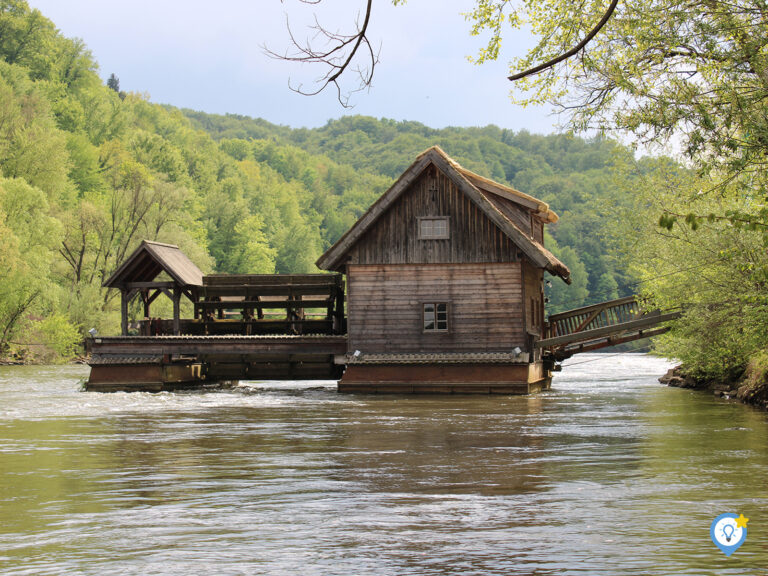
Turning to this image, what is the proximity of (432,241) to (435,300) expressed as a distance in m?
1.89

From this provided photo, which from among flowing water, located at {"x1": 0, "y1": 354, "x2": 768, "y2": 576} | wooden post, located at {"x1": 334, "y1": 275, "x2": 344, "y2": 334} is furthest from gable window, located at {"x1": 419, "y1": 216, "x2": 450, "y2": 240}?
flowing water, located at {"x1": 0, "y1": 354, "x2": 768, "y2": 576}

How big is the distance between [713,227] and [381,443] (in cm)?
1239

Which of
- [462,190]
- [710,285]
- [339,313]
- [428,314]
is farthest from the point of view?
[339,313]

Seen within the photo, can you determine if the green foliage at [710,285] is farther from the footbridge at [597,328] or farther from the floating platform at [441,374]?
the floating platform at [441,374]

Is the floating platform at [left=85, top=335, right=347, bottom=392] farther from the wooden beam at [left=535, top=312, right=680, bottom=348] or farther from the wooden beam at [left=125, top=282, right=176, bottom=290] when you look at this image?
the wooden beam at [left=535, top=312, right=680, bottom=348]

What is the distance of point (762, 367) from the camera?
23.8m

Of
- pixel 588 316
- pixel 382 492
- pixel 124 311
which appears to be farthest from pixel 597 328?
pixel 382 492

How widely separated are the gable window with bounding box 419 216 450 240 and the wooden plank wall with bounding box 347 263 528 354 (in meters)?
0.93

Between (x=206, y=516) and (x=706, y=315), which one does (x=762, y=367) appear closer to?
(x=706, y=315)

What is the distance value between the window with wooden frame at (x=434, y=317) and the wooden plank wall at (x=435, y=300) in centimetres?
18

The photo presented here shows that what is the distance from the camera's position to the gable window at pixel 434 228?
98.8 feet

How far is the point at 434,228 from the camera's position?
99.1 feet

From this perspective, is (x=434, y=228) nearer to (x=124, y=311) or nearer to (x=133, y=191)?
(x=124, y=311)

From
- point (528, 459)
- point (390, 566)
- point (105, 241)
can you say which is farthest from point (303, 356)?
point (105, 241)
